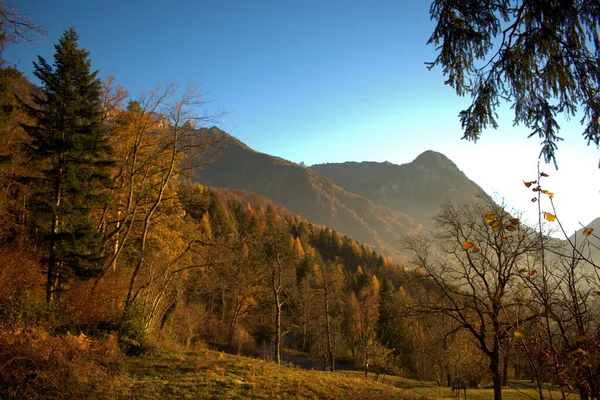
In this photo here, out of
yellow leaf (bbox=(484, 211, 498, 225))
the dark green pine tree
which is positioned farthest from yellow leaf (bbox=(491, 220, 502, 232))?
the dark green pine tree

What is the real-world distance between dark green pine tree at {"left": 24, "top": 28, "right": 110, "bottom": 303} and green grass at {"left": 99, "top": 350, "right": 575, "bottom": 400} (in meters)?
4.65

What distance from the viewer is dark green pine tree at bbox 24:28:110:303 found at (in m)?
12.1

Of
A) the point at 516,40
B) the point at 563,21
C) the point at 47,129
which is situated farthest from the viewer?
the point at 47,129

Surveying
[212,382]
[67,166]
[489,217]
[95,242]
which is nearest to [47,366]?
[212,382]

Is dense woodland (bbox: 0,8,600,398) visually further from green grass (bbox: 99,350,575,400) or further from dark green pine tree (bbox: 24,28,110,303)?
green grass (bbox: 99,350,575,400)

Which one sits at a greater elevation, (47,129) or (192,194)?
(47,129)

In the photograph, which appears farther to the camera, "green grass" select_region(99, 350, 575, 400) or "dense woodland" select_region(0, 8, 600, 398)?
"dense woodland" select_region(0, 8, 600, 398)

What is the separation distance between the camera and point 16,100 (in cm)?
1270

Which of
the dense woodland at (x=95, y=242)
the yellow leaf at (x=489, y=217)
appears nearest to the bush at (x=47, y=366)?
the dense woodland at (x=95, y=242)

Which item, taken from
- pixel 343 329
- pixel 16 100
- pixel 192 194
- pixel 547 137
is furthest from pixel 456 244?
pixel 343 329

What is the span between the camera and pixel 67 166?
40.8 feet

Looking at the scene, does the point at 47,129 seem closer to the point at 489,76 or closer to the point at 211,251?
the point at 211,251

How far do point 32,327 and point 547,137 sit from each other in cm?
1332

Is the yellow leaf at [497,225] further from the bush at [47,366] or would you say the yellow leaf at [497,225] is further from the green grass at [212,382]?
the bush at [47,366]
